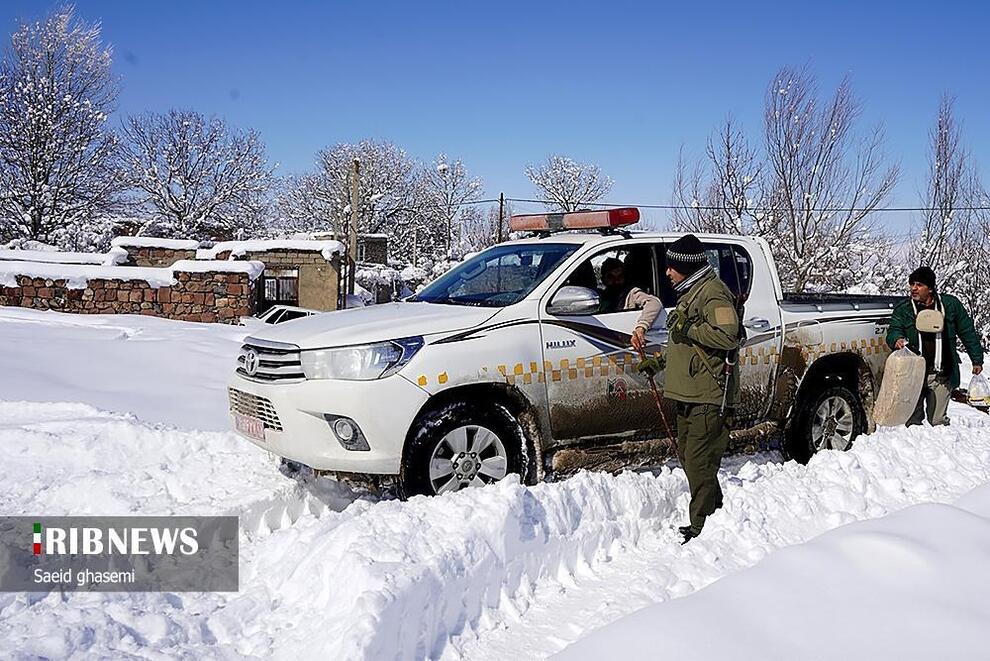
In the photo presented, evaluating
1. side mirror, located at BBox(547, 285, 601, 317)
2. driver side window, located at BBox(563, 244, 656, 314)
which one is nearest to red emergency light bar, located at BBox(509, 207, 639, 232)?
driver side window, located at BBox(563, 244, 656, 314)

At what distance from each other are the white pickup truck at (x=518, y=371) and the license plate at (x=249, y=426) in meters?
0.01

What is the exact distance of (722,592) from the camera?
3.43 m

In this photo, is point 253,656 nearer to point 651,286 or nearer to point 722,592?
point 722,592

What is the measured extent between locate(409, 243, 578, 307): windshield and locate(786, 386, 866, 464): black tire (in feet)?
7.75

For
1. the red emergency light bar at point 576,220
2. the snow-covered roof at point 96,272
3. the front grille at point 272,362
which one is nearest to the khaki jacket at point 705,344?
the red emergency light bar at point 576,220

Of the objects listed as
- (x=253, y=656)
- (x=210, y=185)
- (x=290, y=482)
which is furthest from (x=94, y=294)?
(x=210, y=185)

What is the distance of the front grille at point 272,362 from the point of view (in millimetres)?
4832

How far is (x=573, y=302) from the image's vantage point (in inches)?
207

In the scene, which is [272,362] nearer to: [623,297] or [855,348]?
[623,297]

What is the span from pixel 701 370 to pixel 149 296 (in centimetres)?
1483

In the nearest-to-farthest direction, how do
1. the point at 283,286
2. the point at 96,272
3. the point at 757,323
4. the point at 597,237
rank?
the point at 597,237 → the point at 757,323 → the point at 96,272 → the point at 283,286

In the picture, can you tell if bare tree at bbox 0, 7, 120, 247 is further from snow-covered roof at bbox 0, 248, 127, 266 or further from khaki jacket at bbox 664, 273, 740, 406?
khaki jacket at bbox 664, 273, 740, 406

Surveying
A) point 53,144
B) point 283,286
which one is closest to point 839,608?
point 283,286

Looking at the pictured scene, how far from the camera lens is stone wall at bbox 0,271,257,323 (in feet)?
54.3
